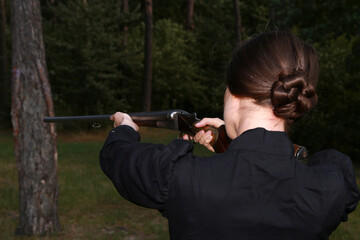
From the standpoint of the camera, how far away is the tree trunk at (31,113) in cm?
622

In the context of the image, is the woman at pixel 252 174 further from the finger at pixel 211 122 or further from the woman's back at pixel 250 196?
the finger at pixel 211 122

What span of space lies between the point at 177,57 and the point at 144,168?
27793 millimetres

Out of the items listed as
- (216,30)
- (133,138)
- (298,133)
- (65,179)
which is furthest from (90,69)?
(133,138)

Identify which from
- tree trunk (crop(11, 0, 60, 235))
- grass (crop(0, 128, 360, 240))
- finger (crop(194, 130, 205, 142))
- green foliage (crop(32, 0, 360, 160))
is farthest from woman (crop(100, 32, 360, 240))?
green foliage (crop(32, 0, 360, 160))

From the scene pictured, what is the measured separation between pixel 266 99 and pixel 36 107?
5.18 metres

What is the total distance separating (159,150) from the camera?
1595mm

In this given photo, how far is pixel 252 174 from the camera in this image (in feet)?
5.14

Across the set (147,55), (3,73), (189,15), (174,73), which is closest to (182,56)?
(174,73)

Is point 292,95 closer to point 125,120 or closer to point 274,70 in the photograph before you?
point 274,70

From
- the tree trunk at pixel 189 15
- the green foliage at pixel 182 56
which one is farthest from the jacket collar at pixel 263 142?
the tree trunk at pixel 189 15

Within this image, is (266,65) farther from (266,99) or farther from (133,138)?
(133,138)

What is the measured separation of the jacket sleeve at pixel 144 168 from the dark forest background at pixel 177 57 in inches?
473

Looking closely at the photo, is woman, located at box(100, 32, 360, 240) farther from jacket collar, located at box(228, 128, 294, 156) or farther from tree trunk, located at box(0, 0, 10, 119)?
tree trunk, located at box(0, 0, 10, 119)

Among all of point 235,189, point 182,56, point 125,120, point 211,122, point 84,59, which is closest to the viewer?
point 235,189
